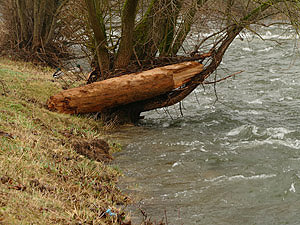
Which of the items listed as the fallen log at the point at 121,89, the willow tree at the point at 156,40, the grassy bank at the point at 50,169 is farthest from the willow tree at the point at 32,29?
the grassy bank at the point at 50,169

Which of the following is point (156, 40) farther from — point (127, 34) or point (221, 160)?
point (221, 160)

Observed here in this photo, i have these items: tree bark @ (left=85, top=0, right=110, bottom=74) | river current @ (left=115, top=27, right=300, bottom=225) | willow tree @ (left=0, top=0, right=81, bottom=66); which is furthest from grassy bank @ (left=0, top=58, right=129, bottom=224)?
willow tree @ (left=0, top=0, right=81, bottom=66)

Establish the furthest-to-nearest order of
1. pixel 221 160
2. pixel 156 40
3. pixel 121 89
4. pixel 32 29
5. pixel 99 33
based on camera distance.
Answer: pixel 32 29 → pixel 156 40 → pixel 99 33 → pixel 121 89 → pixel 221 160

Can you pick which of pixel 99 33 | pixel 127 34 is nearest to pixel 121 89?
pixel 127 34

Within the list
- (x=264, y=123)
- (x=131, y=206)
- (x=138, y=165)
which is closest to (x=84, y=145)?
(x=138, y=165)

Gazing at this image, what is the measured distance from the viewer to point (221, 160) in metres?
7.02

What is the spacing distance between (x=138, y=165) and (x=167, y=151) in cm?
89

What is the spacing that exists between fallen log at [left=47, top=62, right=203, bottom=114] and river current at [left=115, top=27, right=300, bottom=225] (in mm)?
840

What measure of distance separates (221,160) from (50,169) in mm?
2980

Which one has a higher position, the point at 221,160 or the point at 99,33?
the point at 99,33

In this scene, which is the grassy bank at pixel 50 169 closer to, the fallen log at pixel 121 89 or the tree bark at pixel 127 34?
the fallen log at pixel 121 89

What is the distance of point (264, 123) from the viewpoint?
9438 millimetres

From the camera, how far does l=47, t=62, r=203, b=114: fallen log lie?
29.3 ft

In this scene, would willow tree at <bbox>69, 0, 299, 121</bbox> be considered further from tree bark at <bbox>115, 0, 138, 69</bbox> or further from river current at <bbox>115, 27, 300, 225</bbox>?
river current at <bbox>115, 27, 300, 225</bbox>
